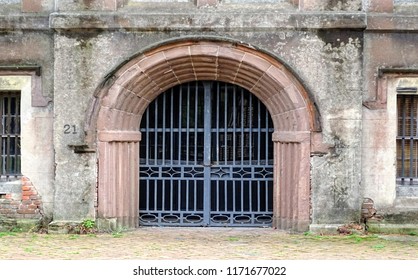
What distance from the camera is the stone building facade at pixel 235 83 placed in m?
11.8

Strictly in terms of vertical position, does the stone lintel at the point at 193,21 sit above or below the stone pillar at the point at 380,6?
below

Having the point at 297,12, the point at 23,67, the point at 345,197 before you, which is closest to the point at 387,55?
the point at 297,12

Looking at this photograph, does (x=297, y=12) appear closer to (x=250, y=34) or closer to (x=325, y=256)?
(x=250, y=34)

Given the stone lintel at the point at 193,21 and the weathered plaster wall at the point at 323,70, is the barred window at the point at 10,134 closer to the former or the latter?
the weathered plaster wall at the point at 323,70

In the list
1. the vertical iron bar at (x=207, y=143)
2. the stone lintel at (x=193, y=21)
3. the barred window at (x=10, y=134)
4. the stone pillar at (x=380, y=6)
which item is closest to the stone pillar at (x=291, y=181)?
the vertical iron bar at (x=207, y=143)

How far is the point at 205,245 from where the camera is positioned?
11023 millimetres

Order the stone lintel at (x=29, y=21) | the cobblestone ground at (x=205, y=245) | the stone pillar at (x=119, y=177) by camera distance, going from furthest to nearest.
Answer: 1. the stone lintel at (x=29, y=21)
2. the stone pillar at (x=119, y=177)
3. the cobblestone ground at (x=205, y=245)

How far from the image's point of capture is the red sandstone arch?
467 inches

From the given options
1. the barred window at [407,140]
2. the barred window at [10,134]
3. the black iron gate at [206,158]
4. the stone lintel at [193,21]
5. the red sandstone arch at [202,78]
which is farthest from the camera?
the black iron gate at [206,158]

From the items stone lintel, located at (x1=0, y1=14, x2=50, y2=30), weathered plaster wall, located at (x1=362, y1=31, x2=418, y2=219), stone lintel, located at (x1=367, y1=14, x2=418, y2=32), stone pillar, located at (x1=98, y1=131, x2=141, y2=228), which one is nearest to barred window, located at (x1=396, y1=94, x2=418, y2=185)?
weathered plaster wall, located at (x1=362, y1=31, x2=418, y2=219)

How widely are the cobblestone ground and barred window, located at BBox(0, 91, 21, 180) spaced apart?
1.17 meters

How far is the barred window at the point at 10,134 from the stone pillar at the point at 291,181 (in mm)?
4129

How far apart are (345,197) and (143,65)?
144 inches

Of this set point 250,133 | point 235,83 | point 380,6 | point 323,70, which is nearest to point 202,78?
point 235,83
